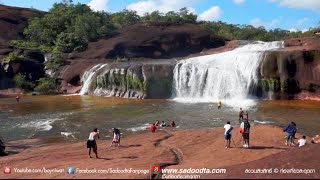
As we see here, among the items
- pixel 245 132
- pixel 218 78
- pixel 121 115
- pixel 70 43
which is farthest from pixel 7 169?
pixel 70 43

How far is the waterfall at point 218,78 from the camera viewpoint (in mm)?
40112

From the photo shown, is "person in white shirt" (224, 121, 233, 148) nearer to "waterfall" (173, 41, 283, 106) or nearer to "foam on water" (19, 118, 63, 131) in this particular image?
"foam on water" (19, 118, 63, 131)

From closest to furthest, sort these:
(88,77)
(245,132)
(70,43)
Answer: (245,132) → (88,77) → (70,43)

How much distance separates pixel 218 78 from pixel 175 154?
26367 mm

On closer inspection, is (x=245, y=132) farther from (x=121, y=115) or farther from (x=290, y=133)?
(x=121, y=115)

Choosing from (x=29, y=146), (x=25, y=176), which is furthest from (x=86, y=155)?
(x=29, y=146)

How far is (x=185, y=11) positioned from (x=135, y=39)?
32.5 metres

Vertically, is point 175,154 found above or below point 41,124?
below

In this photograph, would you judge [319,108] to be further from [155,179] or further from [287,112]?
[155,179]

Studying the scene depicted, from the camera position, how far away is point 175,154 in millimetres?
15930

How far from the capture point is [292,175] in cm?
1048

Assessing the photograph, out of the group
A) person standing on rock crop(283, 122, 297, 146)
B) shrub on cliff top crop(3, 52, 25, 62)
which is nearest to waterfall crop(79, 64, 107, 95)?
shrub on cliff top crop(3, 52, 25, 62)

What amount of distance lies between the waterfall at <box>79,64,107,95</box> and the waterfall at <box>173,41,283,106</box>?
34.0ft

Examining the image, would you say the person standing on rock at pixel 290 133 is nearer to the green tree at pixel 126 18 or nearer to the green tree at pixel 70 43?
the green tree at pixel 70 43
